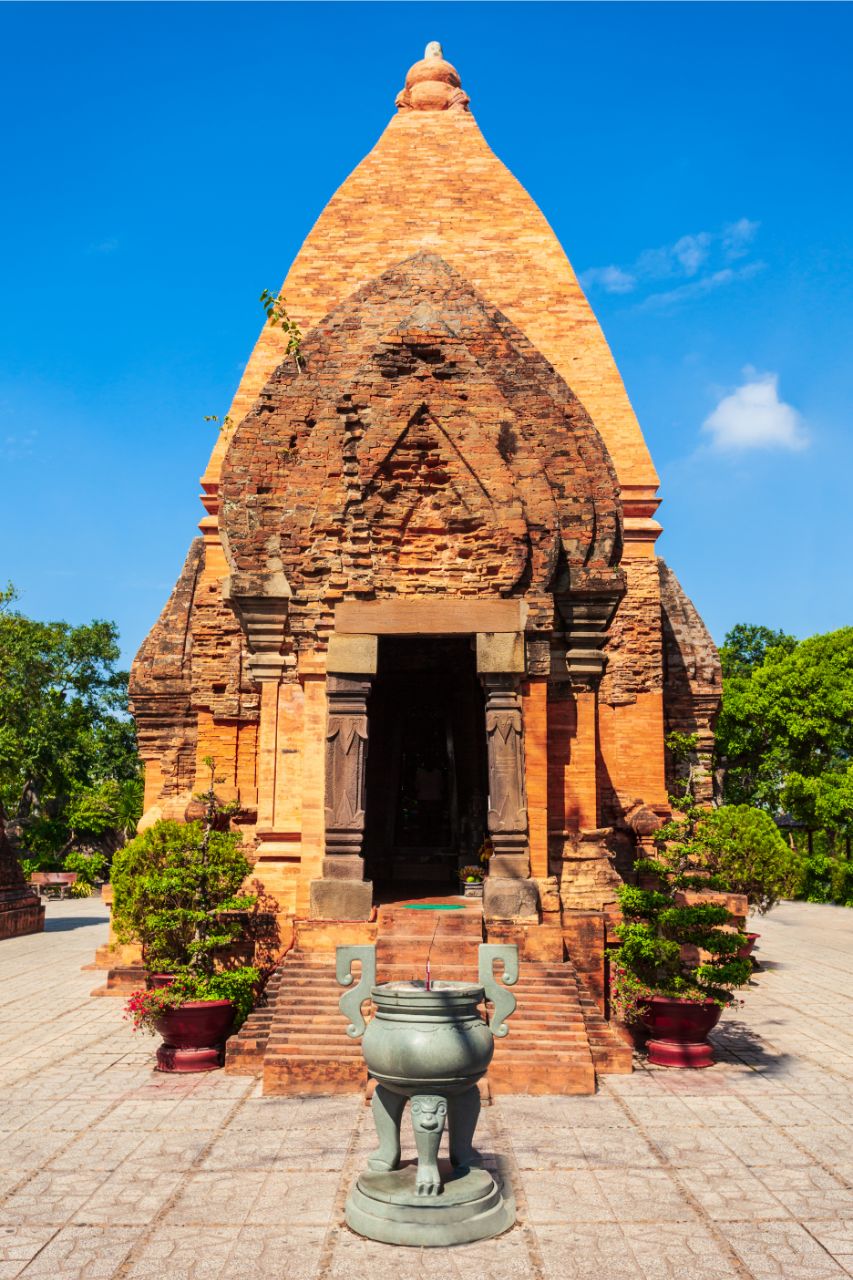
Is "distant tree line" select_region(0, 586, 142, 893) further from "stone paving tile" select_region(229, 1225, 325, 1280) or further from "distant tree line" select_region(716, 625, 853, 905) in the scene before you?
"stone paving tile" select_region(229, 1225, 325, 1280)

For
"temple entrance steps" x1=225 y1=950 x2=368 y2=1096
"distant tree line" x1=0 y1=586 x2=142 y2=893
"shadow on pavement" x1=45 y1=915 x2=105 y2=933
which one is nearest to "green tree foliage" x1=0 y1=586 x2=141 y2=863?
"distant tree line" x1=0 y1=586 x2=142 y2=893

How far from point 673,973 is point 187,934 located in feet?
14.4

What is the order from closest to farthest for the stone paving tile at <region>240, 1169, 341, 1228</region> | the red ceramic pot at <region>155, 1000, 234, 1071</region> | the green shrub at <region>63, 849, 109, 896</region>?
the stone paving tile at <region>240, 1169, 341, 1228</region>
the red ceramic pot at <region>155, 1000, 234, 1071</region>
the green shrub at <region>63, 849, 109, 896</region>

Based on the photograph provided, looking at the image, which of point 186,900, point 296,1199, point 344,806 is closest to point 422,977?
point 344,806

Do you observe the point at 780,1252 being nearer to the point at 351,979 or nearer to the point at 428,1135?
the point at 428,1135

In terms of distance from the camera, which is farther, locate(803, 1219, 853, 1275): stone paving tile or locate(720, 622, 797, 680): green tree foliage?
locate(720, 622, 797, 680): green tree foliage

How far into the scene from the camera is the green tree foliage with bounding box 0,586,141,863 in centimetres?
3469

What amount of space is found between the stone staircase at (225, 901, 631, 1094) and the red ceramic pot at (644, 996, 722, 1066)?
448 millimetres

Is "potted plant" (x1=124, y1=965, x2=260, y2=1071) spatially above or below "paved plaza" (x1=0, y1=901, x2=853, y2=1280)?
above

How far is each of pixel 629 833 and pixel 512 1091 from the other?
6.69 meters

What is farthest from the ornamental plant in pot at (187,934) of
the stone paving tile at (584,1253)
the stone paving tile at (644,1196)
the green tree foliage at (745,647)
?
the green tree foliage at (745,647)

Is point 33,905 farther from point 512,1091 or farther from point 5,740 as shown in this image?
point 512,1091

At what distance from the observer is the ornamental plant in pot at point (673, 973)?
8.87 metres

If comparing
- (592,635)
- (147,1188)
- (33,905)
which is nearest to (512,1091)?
(147,1188)
